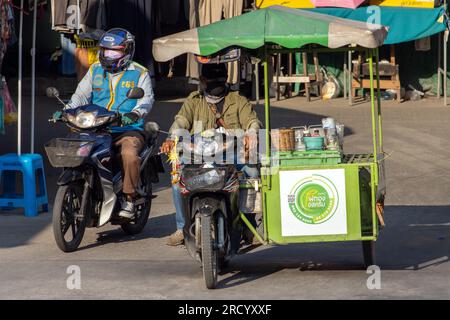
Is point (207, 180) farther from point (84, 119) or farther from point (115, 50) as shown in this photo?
point (115, 50)

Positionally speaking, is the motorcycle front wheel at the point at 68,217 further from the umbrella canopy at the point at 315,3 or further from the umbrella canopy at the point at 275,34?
the umbrella canopy at the point at 315,3

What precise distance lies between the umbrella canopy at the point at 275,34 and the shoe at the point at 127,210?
2.03m

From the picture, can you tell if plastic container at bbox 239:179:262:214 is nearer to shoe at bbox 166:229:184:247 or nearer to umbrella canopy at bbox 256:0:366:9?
shoe at bbox 166:229:184:247

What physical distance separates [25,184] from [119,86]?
1647 mm

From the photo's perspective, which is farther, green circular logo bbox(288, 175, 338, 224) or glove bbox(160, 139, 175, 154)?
glove bbox(160, 139, 175, 154)

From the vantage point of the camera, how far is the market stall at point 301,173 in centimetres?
787

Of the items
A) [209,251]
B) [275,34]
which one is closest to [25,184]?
[209,251]

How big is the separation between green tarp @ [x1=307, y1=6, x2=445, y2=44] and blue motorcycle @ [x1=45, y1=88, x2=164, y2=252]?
28.5 feet

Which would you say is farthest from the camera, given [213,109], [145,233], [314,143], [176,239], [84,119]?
[145,233]

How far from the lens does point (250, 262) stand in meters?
8.99

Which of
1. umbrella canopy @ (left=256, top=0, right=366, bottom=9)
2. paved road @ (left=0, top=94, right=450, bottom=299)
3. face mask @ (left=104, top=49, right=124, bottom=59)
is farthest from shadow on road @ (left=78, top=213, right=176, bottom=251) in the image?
umbrella canopy @ (left=256, top=0, right=366, bottom=9)

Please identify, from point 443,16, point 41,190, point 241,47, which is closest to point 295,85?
point 443,16

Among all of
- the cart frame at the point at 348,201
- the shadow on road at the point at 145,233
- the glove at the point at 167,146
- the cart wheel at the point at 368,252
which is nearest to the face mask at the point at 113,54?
the shadow on road at the point at 145,233

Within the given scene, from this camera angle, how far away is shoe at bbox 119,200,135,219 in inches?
384
